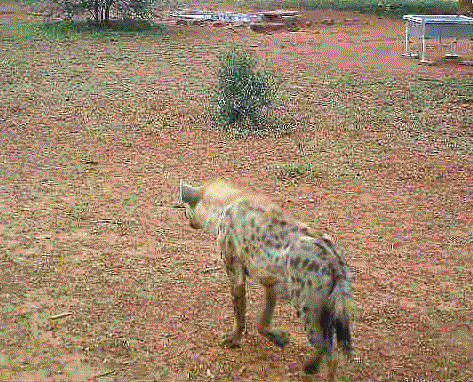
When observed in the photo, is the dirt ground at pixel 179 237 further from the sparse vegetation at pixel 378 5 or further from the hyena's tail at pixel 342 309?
the sparse vegetation at pixel 378 5

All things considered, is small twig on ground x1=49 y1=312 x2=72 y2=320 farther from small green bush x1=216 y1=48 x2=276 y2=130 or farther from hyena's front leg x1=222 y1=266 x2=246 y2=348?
small green bush x1=216 y1=48 x2=276 y2=130

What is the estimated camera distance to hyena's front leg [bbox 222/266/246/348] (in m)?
4.30

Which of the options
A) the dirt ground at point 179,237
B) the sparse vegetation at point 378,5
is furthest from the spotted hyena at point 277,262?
the sparse vegetation at point 378,5

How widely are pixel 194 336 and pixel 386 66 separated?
11.9 m

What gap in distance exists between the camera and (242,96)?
9.98m

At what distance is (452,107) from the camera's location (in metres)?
11.4

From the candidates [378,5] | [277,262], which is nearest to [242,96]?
[277,262]

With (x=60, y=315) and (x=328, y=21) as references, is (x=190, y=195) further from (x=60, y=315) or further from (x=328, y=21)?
(x=328, y=21)

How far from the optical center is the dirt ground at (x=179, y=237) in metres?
4.45

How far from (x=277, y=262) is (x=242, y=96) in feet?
20.3

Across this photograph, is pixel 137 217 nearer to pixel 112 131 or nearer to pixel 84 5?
pixel 112 131

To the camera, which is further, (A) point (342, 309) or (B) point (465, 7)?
(B) point (465, 7)

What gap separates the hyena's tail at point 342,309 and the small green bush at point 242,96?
20.4 feet

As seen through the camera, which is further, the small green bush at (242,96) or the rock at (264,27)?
the rock at (264,27)
